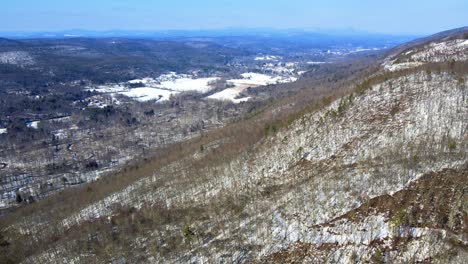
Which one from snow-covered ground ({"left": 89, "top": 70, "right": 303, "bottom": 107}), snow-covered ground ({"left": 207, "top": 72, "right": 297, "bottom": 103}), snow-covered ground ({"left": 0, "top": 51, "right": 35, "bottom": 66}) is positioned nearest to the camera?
snow-covered ground ({"left": 207, "top": 72, "right": 297, "bottom": 103})

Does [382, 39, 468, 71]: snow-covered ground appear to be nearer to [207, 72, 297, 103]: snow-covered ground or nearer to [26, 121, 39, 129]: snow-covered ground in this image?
[207, 72, 297, 103]: snow-covered ground

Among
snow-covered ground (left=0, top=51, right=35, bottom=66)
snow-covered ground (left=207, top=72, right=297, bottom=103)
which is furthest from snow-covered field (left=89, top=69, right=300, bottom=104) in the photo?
snow-covered ground (left=0, top=51, right=35, bottom=66)

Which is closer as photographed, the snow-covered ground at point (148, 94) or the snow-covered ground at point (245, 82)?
the snow-covered ground at point (245, 82)

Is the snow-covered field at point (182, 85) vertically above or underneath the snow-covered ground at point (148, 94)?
above

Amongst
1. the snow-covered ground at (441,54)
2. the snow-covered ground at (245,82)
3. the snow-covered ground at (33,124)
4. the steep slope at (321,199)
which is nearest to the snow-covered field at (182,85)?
the snow-covered ground at (245,82)

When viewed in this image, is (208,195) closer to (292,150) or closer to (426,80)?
(292,150)

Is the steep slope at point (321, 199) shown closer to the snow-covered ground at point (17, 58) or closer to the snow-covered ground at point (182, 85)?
the snow-covered ground at point (182, 85)

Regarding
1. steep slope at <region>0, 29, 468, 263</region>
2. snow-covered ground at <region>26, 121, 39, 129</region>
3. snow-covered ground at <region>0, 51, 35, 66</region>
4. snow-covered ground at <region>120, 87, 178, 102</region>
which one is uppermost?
snow-covered ground at <region>0, 51, 35, 66</region>

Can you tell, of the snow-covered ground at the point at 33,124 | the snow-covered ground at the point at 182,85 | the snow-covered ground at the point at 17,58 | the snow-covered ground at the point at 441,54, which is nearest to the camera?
the snow-covered ground at the point at 441,54
